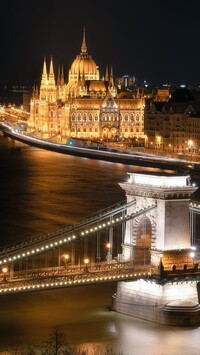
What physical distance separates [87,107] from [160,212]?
2738 inches

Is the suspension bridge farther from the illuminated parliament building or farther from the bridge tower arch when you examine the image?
the illuminated parliament building

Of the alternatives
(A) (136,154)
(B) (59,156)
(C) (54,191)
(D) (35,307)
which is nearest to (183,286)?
(D) (35,307)

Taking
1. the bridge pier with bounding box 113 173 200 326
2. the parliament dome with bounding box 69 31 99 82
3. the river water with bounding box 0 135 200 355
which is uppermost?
the parliament dome with bounding box 69 31 99 82

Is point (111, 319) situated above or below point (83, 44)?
below

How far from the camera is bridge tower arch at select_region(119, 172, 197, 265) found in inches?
849

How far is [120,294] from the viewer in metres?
21.7

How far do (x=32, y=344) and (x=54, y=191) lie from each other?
100 feet

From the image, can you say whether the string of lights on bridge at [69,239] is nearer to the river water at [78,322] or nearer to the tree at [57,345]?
the river water at [78,322]

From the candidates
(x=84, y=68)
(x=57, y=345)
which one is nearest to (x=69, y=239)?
(x=57, y=345)

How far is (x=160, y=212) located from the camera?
70.8 feet

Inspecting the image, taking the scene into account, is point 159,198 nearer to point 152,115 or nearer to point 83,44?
point 152,115

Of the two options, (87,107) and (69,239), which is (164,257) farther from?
(87,107)

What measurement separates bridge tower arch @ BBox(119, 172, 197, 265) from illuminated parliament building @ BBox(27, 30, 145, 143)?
68422 millimetres

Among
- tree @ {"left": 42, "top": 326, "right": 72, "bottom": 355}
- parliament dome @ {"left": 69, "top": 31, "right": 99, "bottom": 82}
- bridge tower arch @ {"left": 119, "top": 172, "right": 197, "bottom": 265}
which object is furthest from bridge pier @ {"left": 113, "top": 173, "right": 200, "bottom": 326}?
parliament dome @ {"left": 69, "top": 31, "right": 99, "bottom": 82}
